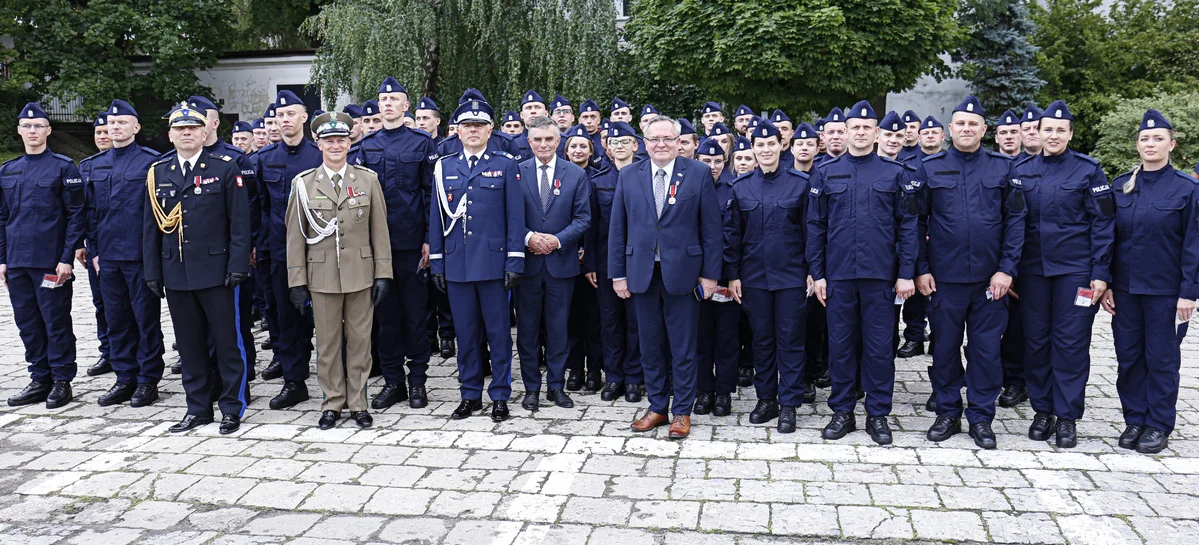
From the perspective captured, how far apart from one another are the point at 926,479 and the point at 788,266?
1576mm

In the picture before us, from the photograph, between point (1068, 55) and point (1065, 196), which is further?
point (1068, 55)

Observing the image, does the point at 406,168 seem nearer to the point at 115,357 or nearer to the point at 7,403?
the point at 115,357

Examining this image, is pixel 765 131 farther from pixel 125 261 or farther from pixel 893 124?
pixel 125 261

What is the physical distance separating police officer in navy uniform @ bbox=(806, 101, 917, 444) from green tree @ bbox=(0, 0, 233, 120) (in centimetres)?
2341

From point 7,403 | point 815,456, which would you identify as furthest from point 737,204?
point 7,403

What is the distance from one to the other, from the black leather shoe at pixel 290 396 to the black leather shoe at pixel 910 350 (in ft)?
16.6

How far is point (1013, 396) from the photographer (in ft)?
20.8

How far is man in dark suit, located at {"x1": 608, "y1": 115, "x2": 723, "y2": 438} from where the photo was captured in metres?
5.57

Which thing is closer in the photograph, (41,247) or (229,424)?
(229,424)

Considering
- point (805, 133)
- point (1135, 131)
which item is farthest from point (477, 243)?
point (1135, 131)

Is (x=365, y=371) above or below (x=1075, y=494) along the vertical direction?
above

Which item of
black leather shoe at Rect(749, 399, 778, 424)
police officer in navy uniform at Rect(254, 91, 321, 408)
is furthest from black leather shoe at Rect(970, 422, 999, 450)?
police officer in navy uniform at Rect(254, 91, 321, 408)

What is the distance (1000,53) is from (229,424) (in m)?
17.9

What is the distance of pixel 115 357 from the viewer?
21.5 ft
